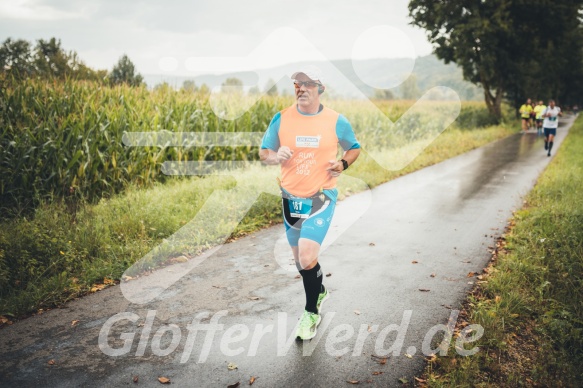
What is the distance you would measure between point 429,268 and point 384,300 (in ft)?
4.07

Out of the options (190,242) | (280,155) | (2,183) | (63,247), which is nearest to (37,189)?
(2,183)

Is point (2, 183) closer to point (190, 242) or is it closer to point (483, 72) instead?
point (190, 242)

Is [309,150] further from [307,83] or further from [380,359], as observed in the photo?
[380,359]

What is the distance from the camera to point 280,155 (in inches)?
141

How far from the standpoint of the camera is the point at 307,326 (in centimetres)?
378

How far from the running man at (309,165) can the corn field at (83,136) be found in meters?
5.41

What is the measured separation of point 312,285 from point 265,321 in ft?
2.16

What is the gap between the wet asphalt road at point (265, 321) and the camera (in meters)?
3.28

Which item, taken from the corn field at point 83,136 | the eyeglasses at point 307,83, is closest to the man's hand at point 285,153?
the eyeglasses at point 307,83

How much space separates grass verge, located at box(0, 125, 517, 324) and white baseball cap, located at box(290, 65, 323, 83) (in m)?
3.35

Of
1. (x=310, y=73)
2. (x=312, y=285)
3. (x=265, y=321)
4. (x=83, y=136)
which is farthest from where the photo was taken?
(x=83, y=136)

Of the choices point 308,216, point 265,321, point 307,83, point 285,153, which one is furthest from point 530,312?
point 307,83

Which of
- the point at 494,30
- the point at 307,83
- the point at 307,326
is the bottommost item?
the point at 307,326

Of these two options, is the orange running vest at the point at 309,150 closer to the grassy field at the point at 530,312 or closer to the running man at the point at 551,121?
the grassy field at the point at 530,312
